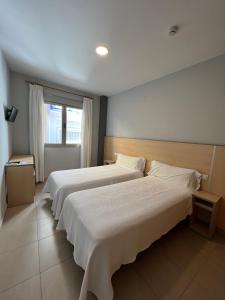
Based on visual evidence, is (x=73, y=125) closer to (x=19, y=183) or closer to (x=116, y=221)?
(x=19, y=183)

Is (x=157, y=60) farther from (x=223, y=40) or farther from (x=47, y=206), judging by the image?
(x=47, y=206)

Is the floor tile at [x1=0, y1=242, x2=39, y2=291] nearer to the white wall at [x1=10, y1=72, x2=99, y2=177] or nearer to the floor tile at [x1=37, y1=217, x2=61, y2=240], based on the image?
the floor tile at [x1=37, y1=217, x2=61, y2=240]

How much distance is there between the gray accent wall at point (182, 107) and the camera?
1.94 m

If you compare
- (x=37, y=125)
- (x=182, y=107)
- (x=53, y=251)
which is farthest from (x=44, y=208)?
(x=182, y=107)

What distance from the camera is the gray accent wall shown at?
194 cm

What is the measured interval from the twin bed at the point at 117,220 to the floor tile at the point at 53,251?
20cm

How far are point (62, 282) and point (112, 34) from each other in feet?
8.93

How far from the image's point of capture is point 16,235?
65.7 inches

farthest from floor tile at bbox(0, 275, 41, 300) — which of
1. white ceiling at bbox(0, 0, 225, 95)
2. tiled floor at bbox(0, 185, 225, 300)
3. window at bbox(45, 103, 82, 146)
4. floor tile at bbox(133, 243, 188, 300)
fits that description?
window at bbox(45, 103, 82, 146)

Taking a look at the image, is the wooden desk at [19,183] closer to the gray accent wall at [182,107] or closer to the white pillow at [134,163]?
the white pillow at [134,163]

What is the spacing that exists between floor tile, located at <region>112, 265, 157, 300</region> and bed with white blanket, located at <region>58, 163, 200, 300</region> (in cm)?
26

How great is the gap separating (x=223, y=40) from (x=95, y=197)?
2537 millimetres

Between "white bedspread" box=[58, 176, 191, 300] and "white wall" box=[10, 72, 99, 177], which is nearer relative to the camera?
"white bedspread" box=[58, 176, 191, 300]

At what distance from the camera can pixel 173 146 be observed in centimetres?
241
